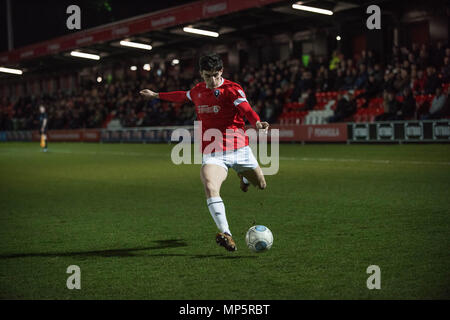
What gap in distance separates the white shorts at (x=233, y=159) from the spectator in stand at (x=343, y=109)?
18137 mm

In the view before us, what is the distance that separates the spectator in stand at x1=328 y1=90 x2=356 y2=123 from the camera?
76.1ft

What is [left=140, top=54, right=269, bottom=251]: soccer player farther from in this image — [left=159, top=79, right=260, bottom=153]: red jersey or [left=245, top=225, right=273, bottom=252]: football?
[left=245, top=225, right=273, bottom=252]: football

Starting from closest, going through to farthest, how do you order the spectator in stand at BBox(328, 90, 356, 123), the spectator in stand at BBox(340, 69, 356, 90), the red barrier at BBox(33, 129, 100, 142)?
the spectator in stand at BBox(328, 90, 356, 123)
the spectator in stand at BBox(340, 69, 356, 90)
the red barrier at BBox(33, 129, 100, 142)

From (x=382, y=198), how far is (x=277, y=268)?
4369 mm

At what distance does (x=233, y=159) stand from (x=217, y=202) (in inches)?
21.8

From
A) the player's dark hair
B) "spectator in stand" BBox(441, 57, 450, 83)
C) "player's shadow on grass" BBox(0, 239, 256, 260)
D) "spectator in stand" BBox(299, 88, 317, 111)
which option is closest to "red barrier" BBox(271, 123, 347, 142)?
"spectator in stand" BBox(299, 88, 317, 111)

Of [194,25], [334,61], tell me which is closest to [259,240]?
[334,61]

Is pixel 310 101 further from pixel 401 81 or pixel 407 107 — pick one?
pixel 407 107

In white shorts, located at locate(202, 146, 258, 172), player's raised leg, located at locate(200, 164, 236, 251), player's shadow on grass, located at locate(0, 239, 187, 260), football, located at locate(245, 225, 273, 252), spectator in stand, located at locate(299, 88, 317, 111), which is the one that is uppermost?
spectator in stand, located at locate(299, 88, 317, 111)

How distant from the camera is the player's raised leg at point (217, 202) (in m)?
5.14

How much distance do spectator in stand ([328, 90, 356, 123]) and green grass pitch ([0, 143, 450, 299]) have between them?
→ 11.4 metres

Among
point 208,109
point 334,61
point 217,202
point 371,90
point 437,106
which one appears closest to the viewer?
point 217,202

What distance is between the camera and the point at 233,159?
5738 mm

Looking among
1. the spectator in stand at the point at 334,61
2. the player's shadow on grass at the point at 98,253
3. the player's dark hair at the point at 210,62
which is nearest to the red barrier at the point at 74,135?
the spectator in stand at the point at 334,61
